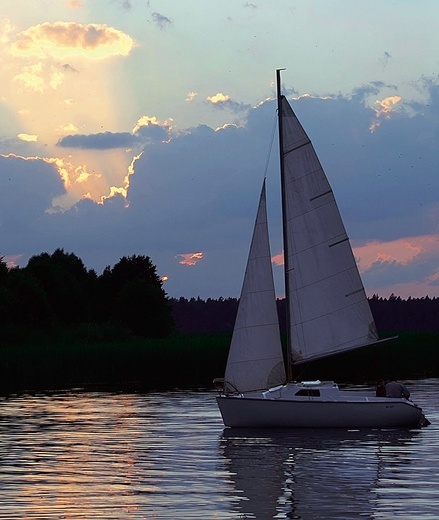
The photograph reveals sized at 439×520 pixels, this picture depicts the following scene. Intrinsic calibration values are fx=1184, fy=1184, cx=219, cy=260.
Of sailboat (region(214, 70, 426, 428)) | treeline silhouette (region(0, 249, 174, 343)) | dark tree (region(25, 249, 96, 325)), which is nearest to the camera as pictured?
sailboat (region(214, 70, 426, 428))

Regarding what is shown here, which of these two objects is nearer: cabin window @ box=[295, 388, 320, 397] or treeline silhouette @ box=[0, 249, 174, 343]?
cabin window @ box=[295, 388, 320, 397]

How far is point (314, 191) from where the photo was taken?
4328cm

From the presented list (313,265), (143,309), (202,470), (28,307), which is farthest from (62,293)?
(202,470)

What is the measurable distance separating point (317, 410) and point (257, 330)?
3.56 meters

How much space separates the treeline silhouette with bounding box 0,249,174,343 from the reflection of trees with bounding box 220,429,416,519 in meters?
64.0

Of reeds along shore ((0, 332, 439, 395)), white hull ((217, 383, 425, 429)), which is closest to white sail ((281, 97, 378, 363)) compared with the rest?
white hull ((217, 383, 425, 429))

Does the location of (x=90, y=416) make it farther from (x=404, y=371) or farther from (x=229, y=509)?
(x=404, y=371)

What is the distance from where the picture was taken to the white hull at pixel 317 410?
41.7 metres

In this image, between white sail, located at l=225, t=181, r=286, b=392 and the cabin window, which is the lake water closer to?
the cabin window

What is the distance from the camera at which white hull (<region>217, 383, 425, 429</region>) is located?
4166cm

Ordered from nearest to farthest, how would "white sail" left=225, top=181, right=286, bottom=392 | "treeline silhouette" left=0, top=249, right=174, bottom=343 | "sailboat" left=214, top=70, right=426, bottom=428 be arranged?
"sailboat" left=214, top=70, right=426, bottom=428
"white sail" left=225, top=181, right=286, bottom=392
"treeline silhouette" left=0, top=249, right=174, bottom=343

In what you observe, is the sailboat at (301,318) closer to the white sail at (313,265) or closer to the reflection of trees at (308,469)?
the white sail at (313,265)

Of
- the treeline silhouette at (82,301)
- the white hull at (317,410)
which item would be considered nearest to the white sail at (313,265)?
the white hull at (317,410)

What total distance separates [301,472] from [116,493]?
20.0 ft
